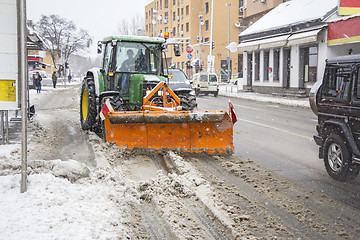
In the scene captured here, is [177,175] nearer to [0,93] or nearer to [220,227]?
[220,227]

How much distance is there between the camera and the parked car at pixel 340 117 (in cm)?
Answer: 618

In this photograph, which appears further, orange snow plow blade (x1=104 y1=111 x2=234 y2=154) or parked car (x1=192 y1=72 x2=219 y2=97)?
parked car (x1=192 y1=72 x2=219 y2=97)

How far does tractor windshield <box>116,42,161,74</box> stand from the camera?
10.5 m

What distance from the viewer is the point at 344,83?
6535 millimetres

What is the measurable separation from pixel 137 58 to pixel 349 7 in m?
16.8

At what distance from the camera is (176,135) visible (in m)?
8.45

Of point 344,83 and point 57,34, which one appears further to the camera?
point 57,34

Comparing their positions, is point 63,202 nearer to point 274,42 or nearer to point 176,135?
point 176,135

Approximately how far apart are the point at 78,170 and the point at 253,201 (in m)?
2.54

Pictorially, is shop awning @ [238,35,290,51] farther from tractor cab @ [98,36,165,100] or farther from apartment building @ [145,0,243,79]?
apartment building @ [145,0,243,79]

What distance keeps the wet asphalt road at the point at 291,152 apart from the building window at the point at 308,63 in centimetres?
1319

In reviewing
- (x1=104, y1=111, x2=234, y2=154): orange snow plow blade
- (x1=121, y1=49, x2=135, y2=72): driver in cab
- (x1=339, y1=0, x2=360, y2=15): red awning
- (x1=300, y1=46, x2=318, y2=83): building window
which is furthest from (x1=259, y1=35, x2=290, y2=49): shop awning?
(x1=104, y1=111, x2=234, y2=154): orange snow plow blade

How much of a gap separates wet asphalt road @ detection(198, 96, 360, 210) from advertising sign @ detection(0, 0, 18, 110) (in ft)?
14.9

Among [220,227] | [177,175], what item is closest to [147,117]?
[177,175]
